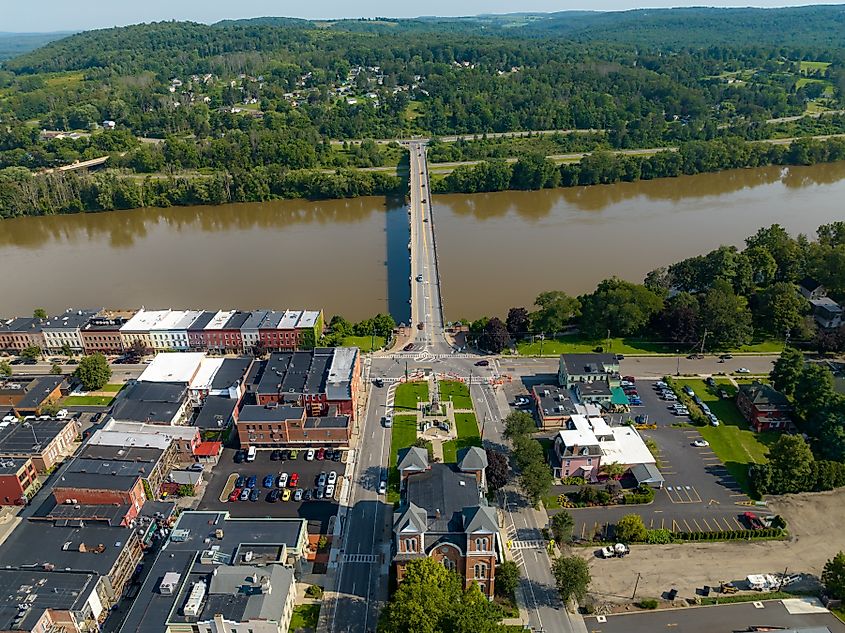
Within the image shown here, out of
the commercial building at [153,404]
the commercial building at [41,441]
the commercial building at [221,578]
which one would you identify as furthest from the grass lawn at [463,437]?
the commercial building at [41,441]

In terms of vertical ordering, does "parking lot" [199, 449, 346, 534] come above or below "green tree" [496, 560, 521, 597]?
below

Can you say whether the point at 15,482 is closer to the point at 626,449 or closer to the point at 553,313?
the point at 626,449

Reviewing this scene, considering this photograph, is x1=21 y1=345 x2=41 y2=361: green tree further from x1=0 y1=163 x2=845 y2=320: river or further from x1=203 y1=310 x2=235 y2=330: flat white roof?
x1=203 y1=310 x2=235 y2=330: flat white roof

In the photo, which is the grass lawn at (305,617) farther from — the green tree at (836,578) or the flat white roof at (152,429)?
the green tree at (836,578)

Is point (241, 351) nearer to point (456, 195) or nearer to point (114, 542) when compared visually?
point (114, 542)

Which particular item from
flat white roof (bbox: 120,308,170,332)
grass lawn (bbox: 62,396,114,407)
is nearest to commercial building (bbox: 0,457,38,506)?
grass lawn (bbox: 62,396,114,407)

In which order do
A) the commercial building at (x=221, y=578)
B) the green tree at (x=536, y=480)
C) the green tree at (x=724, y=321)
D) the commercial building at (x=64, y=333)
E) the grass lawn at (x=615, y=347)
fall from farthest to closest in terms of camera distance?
1. the commercial building at (x=64, y=333)
2. the grass lawn at (x=615, y=347)
3. the green tree at (x=724, y=321)
4. the green tree at (x=536, y=480)
5. the commercial building at (x=221, y=578)

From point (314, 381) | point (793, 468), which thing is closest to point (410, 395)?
point (314, 381)

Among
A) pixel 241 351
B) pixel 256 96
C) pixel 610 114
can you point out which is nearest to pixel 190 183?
pixel 241 351
